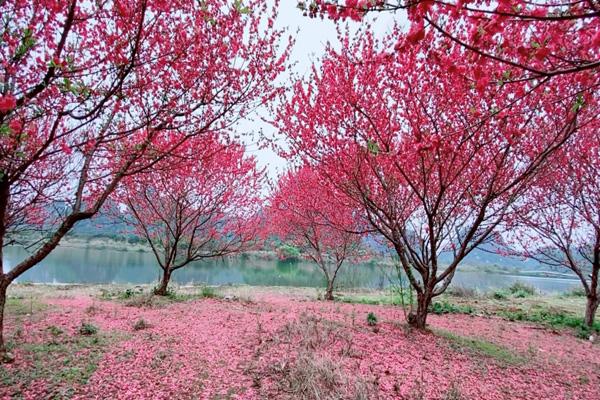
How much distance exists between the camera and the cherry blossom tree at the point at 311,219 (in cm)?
1202

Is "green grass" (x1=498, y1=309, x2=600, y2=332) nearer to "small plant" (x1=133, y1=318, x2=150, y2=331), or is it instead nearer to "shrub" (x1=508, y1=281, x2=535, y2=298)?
"shrub" (x1=508, y1=281, x2=535, y2=298)

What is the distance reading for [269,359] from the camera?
4.87 meters

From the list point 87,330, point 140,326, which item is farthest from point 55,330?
point 140,326

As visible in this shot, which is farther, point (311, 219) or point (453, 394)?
point (311, 219)

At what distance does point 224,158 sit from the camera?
1080 cm

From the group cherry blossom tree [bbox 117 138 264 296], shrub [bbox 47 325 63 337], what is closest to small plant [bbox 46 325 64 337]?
shrub [bbox 47 325 63 337]

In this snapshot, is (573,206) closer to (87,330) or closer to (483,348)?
(483,348)

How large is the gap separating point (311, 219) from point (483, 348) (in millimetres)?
6518

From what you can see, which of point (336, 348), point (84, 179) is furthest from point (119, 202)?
point (336, 348)

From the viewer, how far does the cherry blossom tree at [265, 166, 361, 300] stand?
1202 cm

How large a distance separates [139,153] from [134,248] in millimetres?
47625

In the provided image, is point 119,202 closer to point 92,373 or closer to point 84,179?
point 84,179

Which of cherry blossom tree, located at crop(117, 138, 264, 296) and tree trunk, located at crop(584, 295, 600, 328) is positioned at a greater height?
cherry blossom tree, located at crop(117, 138, 264, 296)

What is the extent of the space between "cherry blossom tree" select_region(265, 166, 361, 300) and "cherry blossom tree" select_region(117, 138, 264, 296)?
1378mm
